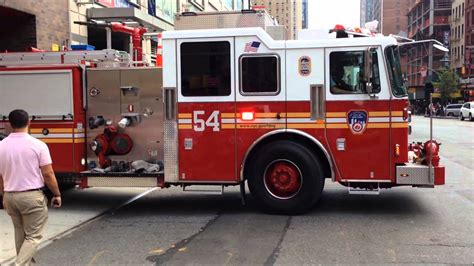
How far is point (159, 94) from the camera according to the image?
8.59 meters

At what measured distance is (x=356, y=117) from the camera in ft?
25.5

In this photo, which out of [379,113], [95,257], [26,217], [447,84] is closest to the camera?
[26,217]

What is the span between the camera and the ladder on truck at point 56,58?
8719 millimetres

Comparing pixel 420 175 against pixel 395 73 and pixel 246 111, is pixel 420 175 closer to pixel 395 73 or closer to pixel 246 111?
pixel 395 73

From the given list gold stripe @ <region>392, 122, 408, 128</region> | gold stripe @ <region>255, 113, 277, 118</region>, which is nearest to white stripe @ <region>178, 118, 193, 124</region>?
gold stripe @ <region>255, 113, 277, 118</region>

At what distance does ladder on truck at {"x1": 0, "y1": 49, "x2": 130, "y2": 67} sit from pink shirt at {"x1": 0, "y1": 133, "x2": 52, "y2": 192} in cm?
403

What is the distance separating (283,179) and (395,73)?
230 centimetres

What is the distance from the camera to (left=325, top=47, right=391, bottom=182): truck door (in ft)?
25.4

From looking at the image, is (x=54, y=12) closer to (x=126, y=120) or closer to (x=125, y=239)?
(x=126, y=120)

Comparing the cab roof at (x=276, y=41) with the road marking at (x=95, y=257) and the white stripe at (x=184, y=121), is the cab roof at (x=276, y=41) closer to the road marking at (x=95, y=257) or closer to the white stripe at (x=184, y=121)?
the white stripe at (x=184, y=121)

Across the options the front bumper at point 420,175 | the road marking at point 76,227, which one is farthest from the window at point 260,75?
the road marking at point 76,227

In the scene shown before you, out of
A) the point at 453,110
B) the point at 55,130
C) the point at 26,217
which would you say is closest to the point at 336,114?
the point at 55,130

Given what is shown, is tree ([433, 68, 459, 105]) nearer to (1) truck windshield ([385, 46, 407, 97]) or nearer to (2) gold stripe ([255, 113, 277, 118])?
(1) truck windshield ([385, 46, 407, 97])

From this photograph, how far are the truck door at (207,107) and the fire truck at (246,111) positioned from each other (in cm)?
2
